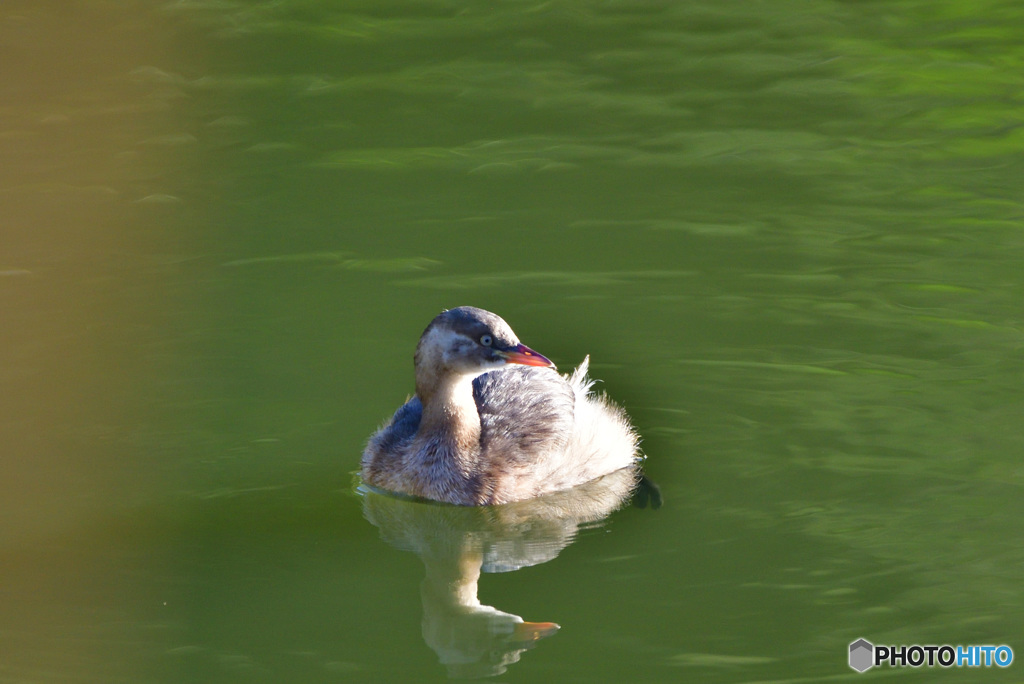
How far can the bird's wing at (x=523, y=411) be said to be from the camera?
7375 mm

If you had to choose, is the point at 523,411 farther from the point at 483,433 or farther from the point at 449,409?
the point at 449,409

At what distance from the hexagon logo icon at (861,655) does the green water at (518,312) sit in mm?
48

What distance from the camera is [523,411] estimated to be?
7.61 m

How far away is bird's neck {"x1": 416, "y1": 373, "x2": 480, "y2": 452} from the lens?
7188mm

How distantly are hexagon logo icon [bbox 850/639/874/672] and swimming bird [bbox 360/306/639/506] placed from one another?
1976mm

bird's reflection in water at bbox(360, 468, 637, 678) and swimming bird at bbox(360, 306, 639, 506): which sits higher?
swimming bird at bbox(360, 306, 639, 506)

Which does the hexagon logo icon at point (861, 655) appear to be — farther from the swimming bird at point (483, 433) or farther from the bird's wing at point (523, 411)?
the bird's wing at point (523, 411)

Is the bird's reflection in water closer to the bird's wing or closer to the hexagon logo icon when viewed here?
the bird's wing

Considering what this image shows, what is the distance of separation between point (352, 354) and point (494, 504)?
1.79m

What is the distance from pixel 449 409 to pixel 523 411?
1.73ft

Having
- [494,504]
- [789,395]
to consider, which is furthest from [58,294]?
[789,395]

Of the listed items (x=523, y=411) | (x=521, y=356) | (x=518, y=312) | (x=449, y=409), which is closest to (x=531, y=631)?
(x=521, y=356)

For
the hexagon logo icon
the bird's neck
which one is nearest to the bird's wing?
the bird's neck

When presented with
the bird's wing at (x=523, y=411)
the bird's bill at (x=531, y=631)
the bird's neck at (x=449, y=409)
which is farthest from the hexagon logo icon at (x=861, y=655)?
the bird's neck at (x=449, y=409)
